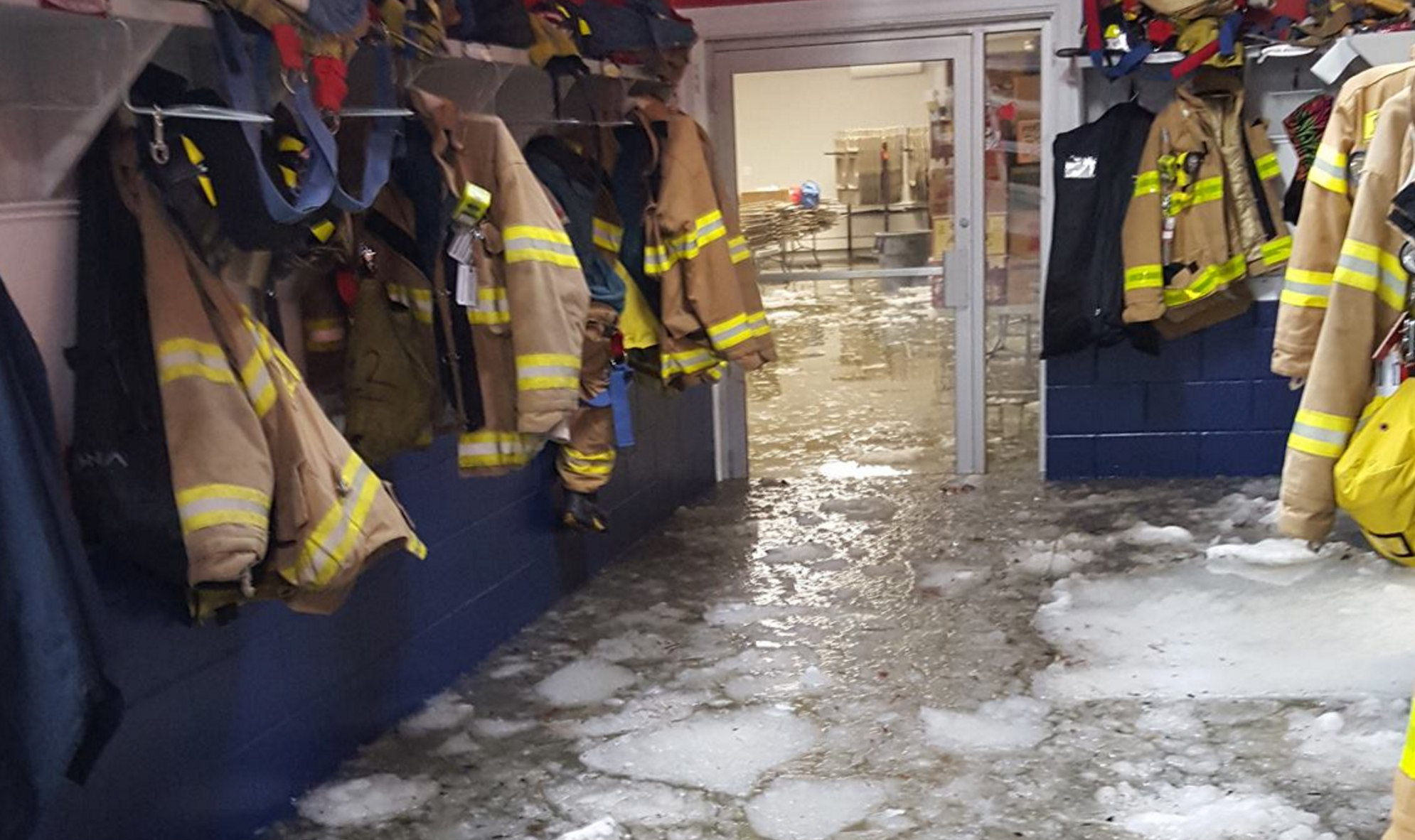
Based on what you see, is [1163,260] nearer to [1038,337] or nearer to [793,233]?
[1038,337]

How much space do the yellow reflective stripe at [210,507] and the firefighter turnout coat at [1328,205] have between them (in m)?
2.05

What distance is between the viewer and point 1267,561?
13.3 feet

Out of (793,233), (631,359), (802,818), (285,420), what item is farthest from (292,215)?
(793,233)

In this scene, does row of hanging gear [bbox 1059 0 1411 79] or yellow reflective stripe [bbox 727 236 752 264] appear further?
row of hanging gear [bbox 1059 0 1411 79]

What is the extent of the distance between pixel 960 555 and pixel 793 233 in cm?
171

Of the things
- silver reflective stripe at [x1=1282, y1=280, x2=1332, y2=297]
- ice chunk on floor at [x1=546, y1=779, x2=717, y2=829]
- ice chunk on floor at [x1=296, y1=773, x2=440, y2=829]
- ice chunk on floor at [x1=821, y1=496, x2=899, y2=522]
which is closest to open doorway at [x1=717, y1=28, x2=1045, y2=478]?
ice chunk on floor at [x1=821, y1=496, x2=899, y2=522]

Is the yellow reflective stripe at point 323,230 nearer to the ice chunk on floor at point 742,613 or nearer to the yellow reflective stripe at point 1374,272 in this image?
the ice chunk on floor at point 742,613

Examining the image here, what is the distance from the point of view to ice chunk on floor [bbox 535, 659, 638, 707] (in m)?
3.30

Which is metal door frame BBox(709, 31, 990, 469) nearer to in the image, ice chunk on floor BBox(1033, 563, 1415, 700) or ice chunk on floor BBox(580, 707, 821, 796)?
ice chunk on floor BBox(1033, 563, 1415, 700)

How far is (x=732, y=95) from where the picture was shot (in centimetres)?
543

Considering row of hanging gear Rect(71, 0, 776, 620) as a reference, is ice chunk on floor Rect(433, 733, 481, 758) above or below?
below

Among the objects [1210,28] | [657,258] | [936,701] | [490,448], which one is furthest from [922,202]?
[490,448]

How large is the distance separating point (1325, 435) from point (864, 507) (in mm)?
2742

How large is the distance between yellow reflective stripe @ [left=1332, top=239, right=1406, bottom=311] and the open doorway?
284cm
